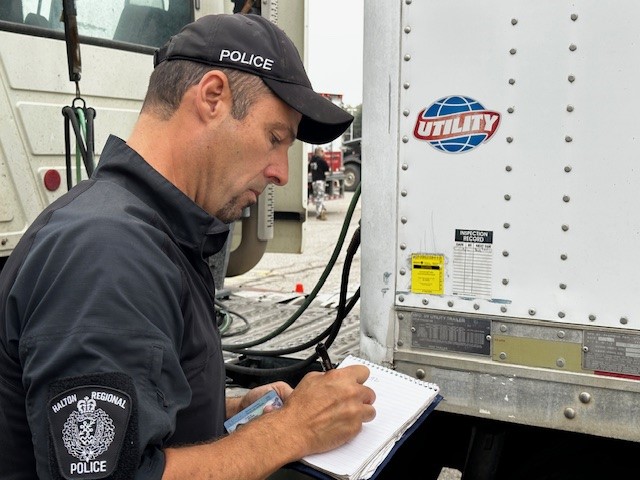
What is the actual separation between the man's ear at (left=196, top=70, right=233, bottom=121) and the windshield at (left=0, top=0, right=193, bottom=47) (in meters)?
1.85

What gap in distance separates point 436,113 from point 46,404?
1.11 metres

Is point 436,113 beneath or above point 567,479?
above

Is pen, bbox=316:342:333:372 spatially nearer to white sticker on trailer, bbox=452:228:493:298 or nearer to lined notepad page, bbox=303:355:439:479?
lined notepad page, bbox=303:355:439:479

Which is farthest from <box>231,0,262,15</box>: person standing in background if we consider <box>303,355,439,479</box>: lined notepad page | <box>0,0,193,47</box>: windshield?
<box>303,355,439,479</box>: lined notepad page

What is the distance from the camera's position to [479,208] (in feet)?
6.01

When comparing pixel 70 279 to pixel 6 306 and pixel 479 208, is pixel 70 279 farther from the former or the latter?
pixel 479 208

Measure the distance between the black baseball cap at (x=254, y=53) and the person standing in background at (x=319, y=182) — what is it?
15.9 m

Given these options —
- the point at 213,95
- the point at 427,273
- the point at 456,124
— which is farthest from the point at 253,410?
the point at 456,124

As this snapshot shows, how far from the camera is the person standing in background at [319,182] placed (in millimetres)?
17609

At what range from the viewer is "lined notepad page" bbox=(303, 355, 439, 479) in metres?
1.56

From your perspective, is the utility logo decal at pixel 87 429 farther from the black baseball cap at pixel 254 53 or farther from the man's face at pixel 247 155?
the black baseball cap at pixel 254 53

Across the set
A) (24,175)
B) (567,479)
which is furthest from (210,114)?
(24,175)

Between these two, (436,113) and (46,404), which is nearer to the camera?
(46,404)

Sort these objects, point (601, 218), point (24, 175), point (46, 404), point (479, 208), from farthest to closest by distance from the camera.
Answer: point (24, 175)
point (479, 208)
point (601, 218)
point (46, 404)
